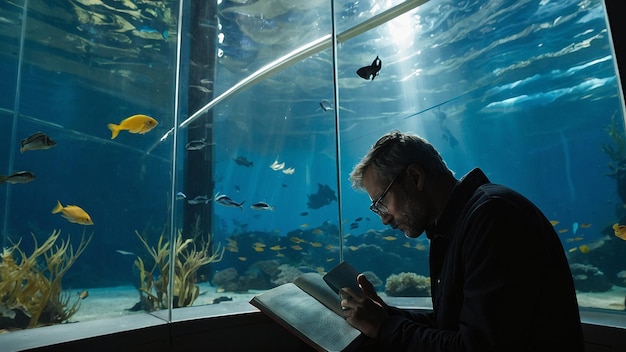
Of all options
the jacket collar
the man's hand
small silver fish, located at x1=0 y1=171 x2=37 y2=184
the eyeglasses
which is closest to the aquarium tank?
small silver fish, located at x1=0 y1=171 x2=37 y2=184

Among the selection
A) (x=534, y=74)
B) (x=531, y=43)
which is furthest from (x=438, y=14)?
(x=534, y=74)

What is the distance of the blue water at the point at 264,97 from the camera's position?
7324 millimetres

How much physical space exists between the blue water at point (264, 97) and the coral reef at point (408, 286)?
2669 millimetres

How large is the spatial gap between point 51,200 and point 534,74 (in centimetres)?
2714

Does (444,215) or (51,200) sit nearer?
(444,215)

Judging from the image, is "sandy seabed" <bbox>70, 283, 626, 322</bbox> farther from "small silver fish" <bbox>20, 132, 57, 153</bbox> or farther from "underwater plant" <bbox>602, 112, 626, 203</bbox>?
"small silver fish" <bbox>20, 132, 57, 153</bbox>

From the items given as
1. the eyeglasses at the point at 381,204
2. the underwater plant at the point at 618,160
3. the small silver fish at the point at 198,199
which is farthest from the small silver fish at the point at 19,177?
the underwater plant at the point at 618,160

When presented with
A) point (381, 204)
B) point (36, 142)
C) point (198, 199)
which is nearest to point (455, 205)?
point (381, 204)

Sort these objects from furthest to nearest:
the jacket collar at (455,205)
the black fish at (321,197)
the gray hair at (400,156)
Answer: the black fish at (321,197) < the gray hair at (400,156) < the jacket collar at (455,205)

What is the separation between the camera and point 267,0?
24.4ft

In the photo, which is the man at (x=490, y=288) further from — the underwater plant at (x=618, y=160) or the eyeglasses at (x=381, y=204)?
the underwater plant at (x=618, y=160)

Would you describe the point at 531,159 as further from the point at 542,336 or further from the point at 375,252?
the point at 542,336

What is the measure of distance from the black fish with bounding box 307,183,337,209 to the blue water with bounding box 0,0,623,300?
73 cm

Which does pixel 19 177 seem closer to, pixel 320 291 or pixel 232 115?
pixel 320 291
